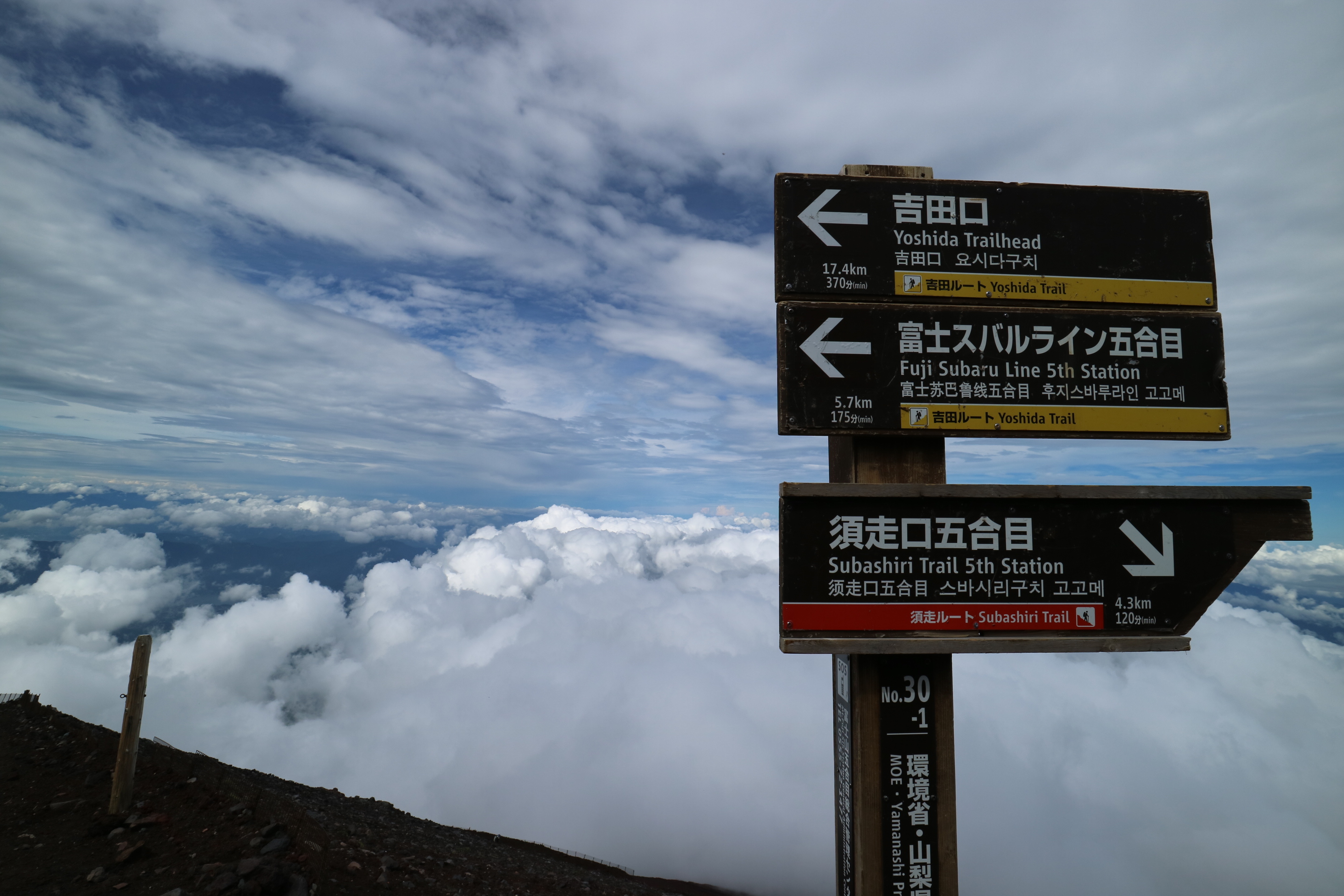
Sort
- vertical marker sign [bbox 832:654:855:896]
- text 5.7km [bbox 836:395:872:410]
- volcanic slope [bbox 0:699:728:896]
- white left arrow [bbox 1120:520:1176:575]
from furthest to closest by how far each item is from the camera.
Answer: volcanic slope [bbox 0:699:728:896] < vertical marker sign [bbox 832:654:855:896] < text 5.7km [bbox 836:395:872:410] < white left arrow [bbox 1120:520:1176:575]

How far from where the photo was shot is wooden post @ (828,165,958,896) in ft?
17.1

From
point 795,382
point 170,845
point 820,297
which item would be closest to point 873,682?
point 795,382

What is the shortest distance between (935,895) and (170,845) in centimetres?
904

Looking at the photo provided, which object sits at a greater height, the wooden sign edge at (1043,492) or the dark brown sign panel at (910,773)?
the wooden sign edge at (1043,492)

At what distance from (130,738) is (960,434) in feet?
38.2

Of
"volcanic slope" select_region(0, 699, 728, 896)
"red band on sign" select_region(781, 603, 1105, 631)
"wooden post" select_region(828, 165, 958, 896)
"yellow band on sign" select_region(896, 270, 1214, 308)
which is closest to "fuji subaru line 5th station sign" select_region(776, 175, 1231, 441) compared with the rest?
"yellow band on sign" select_region(896, 270, 1214, 308)

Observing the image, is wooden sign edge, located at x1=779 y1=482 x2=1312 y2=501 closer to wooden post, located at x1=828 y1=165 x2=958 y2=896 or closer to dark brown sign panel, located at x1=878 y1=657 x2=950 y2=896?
wooden post, located at x1=828 y1=165 x2=958 y2=896

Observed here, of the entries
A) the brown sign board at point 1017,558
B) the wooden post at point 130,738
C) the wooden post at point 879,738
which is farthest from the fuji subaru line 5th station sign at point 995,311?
the wooden post at point 130,738

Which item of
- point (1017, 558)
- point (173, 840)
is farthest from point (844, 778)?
point (173, 840)

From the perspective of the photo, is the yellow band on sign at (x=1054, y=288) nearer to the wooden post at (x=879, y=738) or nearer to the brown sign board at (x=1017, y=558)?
the wooden post at (x=879, y=738)

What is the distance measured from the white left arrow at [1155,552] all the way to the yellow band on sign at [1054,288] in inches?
88.4

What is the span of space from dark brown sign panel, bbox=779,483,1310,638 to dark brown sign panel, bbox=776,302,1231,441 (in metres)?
0.63

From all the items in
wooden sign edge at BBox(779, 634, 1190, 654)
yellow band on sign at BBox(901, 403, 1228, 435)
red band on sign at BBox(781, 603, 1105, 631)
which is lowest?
wooden sign edge at BBox(779, 634, 1190, 654)

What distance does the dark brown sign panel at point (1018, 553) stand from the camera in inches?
195
